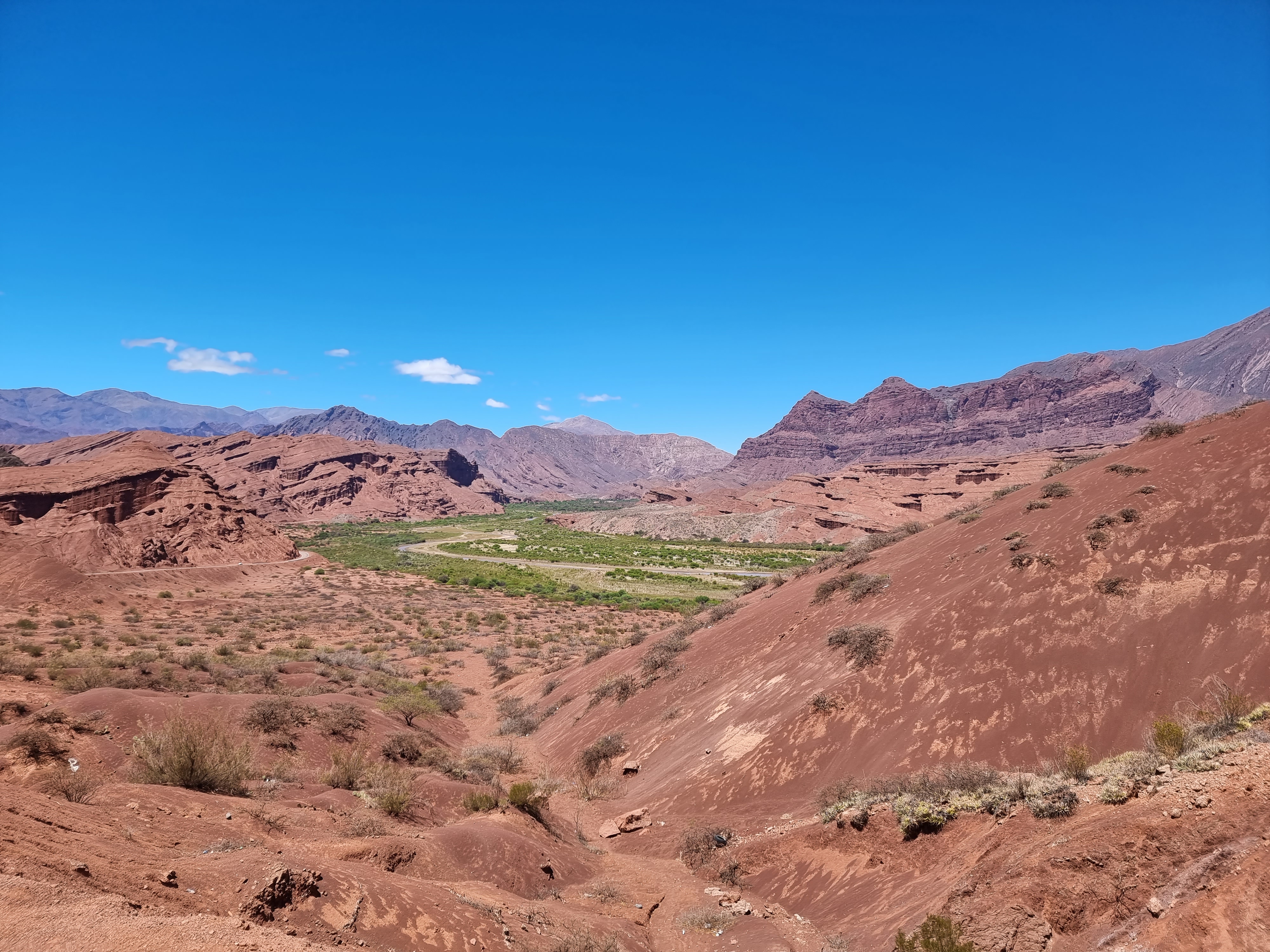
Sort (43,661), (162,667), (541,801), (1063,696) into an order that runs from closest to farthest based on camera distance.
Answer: (1063,696), (541,801), (162,667), (43,661)

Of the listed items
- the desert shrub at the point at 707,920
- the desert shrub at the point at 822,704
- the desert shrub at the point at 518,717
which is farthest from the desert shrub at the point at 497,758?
the desert shrub at the point at 822,704

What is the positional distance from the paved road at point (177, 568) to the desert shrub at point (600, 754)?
125 feet

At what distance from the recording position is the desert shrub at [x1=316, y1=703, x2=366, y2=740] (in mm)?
13859

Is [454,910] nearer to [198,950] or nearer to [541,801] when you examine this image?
[198,950]

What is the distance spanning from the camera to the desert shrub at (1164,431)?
55.3ft

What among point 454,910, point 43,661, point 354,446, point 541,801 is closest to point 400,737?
point 541,801

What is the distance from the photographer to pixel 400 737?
1434cm

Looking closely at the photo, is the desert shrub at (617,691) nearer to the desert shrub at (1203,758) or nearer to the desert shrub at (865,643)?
the desert shrub at (865,643)

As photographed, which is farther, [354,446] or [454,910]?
[354,446]

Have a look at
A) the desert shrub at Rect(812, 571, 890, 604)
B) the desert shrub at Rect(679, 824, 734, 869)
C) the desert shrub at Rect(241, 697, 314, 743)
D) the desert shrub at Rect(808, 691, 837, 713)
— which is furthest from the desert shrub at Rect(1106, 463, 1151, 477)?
the desert shrub at Rect(241, 697, 314, 743)

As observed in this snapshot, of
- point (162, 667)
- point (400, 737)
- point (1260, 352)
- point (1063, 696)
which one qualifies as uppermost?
point (1260, 352)

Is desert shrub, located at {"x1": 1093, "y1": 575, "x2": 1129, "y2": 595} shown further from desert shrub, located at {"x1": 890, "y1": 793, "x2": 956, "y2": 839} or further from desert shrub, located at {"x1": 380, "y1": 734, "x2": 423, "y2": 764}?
desert shrub, located at {"x1": 380, "y1": 734, "x2": 423, "y2": 764}

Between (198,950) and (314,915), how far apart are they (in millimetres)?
1748

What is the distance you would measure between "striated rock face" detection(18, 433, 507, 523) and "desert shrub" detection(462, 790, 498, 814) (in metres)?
124
